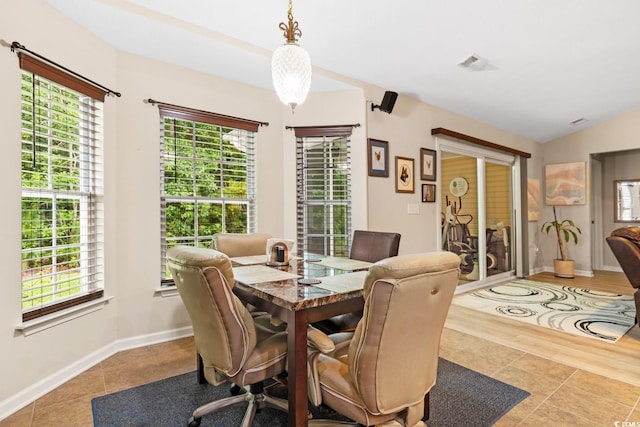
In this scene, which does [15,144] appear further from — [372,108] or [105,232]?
[372,108]

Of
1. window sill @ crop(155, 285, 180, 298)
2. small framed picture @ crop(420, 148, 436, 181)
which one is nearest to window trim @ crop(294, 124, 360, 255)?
small framed picture @ crop(420, 148, 436, 181)

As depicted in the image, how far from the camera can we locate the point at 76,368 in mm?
2445

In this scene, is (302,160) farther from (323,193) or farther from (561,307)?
(561,307)

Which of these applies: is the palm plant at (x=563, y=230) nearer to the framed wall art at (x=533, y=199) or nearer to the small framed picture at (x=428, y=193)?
the framed wall art at (x=533, y=199)

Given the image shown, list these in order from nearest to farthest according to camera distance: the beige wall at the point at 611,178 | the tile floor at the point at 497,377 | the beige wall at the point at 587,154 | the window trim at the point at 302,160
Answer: the tile floor at the point at 497,377, the window trim at the point at 302,160, the beige wall at the point at 587,154, the beige wall at the point at 611,178

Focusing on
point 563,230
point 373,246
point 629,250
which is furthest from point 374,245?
point 563,230

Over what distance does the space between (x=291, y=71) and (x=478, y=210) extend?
434cm

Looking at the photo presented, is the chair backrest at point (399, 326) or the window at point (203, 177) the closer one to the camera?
the chair backrest at point (399, 326)

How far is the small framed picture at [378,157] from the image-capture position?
12.4ft

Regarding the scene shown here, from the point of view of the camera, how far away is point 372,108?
3809mm

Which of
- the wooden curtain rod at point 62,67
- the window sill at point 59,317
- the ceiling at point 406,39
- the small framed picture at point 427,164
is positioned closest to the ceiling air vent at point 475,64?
the ceiling at point 406,39

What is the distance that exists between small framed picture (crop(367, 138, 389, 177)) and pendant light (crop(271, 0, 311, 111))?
73.4 inches

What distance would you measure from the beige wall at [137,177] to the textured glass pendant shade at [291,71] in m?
1.62

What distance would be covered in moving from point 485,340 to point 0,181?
379 cm
